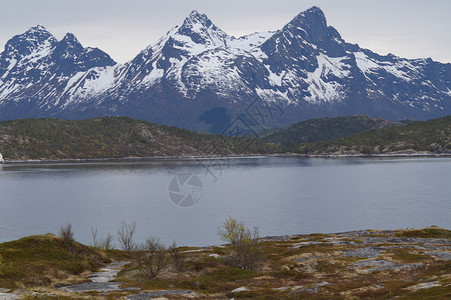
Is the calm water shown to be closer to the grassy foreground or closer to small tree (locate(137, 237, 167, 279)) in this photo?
the grassy foreground

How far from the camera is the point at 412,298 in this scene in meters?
35.0

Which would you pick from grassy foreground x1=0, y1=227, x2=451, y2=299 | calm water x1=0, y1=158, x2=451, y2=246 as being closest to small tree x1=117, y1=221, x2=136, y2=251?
calm water x1=0, y1=158, x2=451, y2=246

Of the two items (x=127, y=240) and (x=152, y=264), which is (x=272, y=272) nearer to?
(x=152, y=264)

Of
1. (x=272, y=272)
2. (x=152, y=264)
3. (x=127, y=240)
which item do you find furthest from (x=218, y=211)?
(x=272, y=272)

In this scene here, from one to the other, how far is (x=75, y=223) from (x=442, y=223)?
302 feet

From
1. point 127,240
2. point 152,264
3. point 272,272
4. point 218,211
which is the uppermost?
point 152,264

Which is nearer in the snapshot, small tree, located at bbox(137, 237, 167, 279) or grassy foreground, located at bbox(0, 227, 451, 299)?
grassy foreground, located at bbox(0, 227, 451, 299)

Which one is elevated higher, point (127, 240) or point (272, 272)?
point (272, 272)

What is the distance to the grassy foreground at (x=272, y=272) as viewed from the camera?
4131 centimetres

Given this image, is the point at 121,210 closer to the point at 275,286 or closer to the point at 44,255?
the point at 44,255

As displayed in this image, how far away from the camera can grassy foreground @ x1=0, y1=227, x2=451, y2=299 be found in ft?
136

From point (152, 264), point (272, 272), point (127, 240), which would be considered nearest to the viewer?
point (272, 272)

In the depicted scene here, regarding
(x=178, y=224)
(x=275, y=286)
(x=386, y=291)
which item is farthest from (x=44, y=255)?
(x=178, y=224)

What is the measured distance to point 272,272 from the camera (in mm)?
52875
